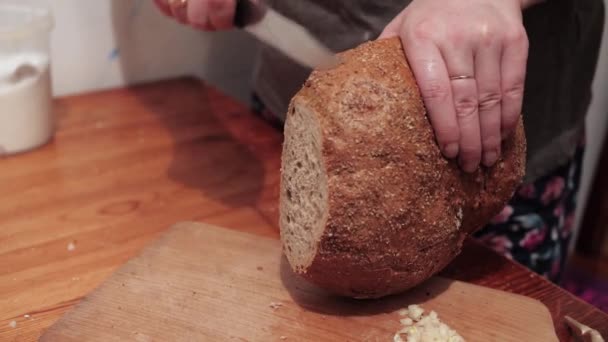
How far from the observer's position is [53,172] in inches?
56.2

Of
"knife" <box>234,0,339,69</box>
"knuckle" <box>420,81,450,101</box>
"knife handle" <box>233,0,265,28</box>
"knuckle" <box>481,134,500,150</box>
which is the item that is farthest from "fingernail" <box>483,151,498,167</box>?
"knife handle" <box>233,0,265,28</box>

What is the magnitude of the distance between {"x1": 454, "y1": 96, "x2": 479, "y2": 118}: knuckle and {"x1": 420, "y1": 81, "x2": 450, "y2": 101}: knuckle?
0.02 m

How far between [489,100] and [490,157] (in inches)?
3.8

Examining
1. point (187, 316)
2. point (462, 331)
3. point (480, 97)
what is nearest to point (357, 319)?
point (462, 331)

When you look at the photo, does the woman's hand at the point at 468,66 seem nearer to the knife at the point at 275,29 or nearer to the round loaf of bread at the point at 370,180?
the round loaf of bread at the point at 370,180

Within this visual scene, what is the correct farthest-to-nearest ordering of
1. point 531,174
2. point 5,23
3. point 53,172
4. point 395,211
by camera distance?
point 5,23 → point 53,172 → point 531,174 → point 395,211

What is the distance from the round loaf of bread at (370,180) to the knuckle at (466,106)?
48mm

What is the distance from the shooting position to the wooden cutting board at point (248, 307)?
91 centimetres

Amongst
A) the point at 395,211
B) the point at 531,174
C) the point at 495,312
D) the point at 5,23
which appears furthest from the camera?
the point at 5,23

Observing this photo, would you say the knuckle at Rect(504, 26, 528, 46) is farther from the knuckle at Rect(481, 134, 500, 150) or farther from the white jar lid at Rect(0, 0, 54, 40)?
the white jar lid at Rect(0, 0, 54, 40)

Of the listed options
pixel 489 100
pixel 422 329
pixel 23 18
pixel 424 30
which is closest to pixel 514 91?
pixel 489 100

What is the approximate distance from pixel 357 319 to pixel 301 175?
0.80 feet

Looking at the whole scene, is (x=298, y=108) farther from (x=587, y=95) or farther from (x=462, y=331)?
(x=587, y=95)

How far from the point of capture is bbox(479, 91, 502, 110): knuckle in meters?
0.85
